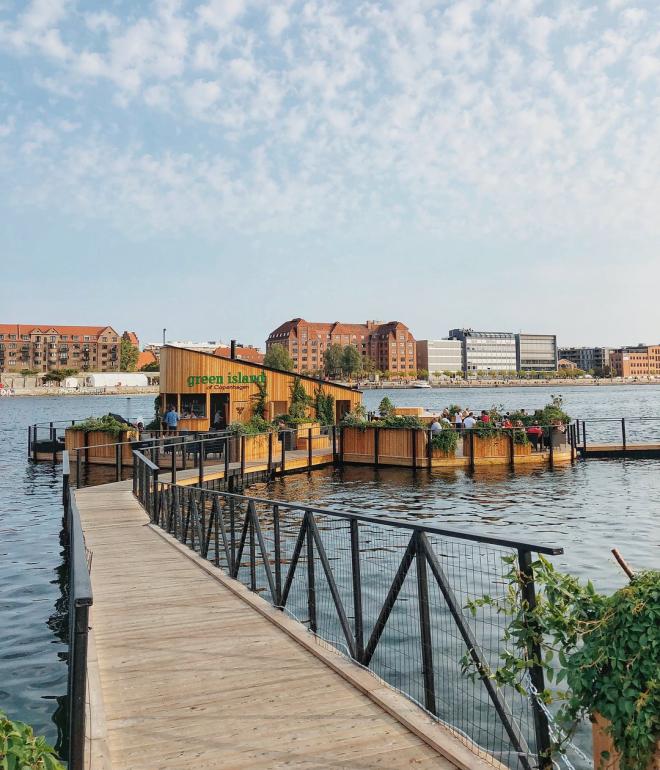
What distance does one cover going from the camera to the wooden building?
1217 inches

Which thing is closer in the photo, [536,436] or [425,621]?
[425,621]

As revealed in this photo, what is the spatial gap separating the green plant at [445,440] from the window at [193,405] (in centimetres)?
1034

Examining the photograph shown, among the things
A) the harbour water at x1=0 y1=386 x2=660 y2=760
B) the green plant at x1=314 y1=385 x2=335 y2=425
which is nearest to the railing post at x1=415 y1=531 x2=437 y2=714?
the harbour water at x1=0 y1=386 x2=660 y2=760

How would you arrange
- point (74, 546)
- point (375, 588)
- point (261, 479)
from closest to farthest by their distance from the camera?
point (74, 546)
point (375, 588)
point (261, 479)

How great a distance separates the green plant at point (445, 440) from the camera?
2716 centimetres

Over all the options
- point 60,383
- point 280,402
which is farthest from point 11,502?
point 60,383

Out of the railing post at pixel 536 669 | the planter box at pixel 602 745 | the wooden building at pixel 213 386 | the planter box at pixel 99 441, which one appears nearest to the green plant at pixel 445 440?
the wooden building at pixel 213 386

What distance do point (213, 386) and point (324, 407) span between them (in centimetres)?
526

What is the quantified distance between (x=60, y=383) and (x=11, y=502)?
176639 mm

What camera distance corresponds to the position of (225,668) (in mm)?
5695

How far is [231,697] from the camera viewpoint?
512 cm

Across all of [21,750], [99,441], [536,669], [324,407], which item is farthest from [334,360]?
[21,750]

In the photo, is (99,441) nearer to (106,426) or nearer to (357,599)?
(106,426)

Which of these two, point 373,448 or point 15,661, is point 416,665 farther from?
point 373,448
